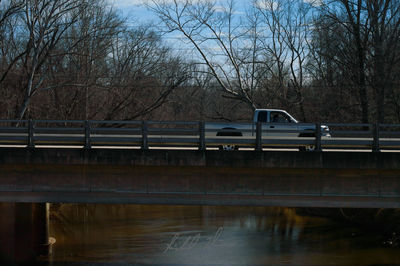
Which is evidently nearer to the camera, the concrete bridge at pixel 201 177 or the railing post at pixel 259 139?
the concrete bridge at pixel 201 177

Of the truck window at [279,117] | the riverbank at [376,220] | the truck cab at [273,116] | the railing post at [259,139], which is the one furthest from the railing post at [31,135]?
the riverbank at [376,220]

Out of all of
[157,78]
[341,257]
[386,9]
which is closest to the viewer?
[341,257]

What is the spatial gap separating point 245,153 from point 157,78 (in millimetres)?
25366

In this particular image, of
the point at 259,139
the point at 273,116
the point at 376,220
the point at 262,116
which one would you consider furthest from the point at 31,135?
the point at 376,220

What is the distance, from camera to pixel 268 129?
15141mm

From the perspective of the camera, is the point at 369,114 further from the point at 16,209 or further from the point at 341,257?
the point at 16,209

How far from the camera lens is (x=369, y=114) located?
103 feet

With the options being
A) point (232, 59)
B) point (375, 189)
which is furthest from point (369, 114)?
point (375, 189)

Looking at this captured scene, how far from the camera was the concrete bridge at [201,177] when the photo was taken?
46.0 feet

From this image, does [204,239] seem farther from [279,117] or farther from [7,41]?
[7,41]

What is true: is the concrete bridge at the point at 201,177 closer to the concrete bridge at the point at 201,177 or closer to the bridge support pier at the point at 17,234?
the concrete bridge at the point at 201,177

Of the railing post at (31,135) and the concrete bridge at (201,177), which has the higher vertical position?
the railing post at (31,135)

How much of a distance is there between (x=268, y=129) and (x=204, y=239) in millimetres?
9826

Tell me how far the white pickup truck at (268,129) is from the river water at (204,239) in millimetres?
5205
